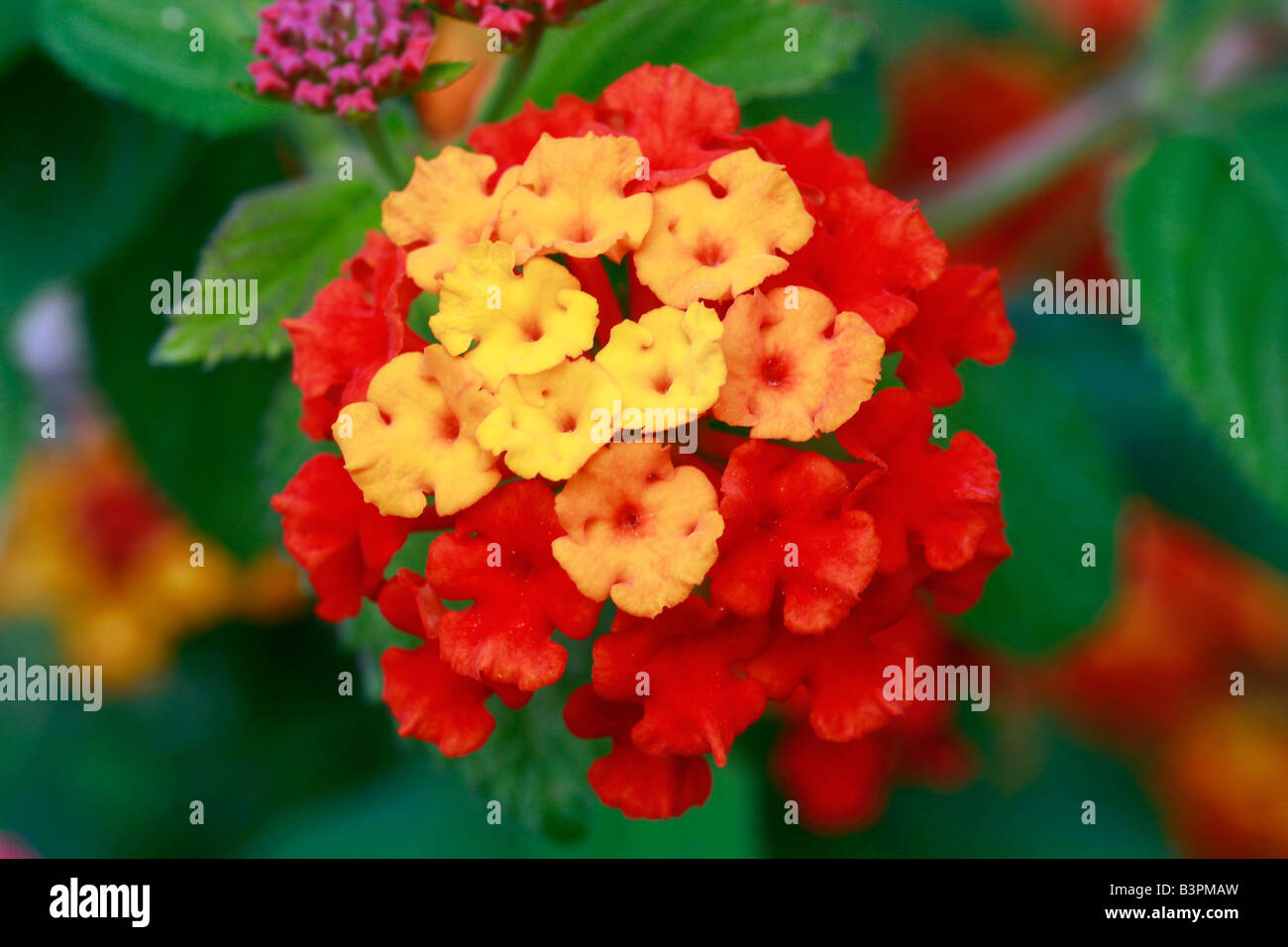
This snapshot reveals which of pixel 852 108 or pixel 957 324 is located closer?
pixel 957 324

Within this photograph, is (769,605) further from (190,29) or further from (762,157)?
(190,29)

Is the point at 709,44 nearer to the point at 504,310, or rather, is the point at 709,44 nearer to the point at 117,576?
the point at 504,310

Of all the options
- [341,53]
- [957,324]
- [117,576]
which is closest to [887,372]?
[957,324]

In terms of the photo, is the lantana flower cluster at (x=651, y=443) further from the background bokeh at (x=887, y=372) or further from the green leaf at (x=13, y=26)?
the green leaf at (x=13, y=26)

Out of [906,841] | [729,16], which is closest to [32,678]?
[906,841]

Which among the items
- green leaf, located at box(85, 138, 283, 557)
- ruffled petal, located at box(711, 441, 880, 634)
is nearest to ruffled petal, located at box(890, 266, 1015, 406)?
ruffled petal, located at box(711, 441, 880, 634)

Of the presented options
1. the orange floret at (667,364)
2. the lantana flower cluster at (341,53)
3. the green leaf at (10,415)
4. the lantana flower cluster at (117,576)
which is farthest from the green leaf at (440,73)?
the lantana flower cluster at (117,576)
